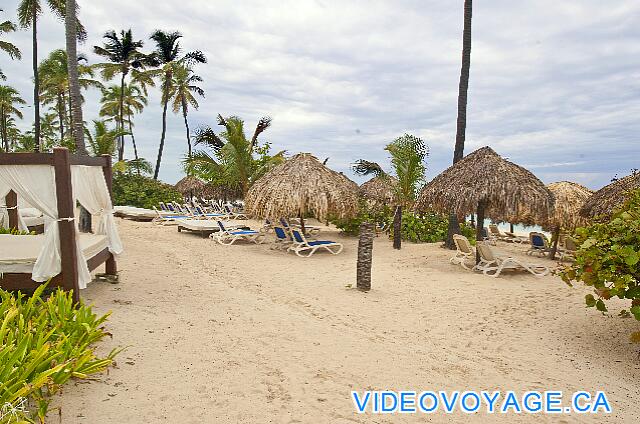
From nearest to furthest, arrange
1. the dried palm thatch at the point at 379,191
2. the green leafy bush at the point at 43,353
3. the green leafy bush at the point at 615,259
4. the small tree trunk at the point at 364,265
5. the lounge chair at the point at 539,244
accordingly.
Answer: the green leafy bush at the point at 43,353 < the green leafy bush at the point at 615,259 < the small tree trunk at the point at 364,265 < the lounge chair at the point at 539,244 < the dried palm thatch at the point at 379,191

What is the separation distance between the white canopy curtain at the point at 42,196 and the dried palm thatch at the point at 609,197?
8991 mm

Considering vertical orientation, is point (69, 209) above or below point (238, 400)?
above

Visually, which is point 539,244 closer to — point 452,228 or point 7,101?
point 452,228

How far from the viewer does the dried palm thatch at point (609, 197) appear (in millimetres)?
8531

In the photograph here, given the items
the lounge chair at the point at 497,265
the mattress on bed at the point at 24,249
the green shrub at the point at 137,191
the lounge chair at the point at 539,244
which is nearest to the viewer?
the mattress on bed at the point at 24,249

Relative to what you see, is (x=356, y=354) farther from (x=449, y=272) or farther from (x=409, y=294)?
(x=449, y=272)

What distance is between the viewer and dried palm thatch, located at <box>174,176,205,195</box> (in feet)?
92.2

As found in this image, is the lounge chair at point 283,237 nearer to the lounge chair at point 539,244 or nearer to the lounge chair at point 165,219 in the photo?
the lounge chair at point 539,244

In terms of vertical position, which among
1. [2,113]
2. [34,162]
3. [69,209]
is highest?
[2,113]

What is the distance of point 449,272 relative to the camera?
9.53 m

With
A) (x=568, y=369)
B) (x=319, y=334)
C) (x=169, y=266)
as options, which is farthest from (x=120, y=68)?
(x=568, y=369)

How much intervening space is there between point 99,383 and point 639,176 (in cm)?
931

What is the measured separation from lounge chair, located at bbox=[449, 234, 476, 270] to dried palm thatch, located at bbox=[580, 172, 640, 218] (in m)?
2.41

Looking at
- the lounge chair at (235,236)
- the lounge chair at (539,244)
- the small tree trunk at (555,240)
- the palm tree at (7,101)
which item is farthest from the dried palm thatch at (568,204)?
the palm tree at (7,101)
